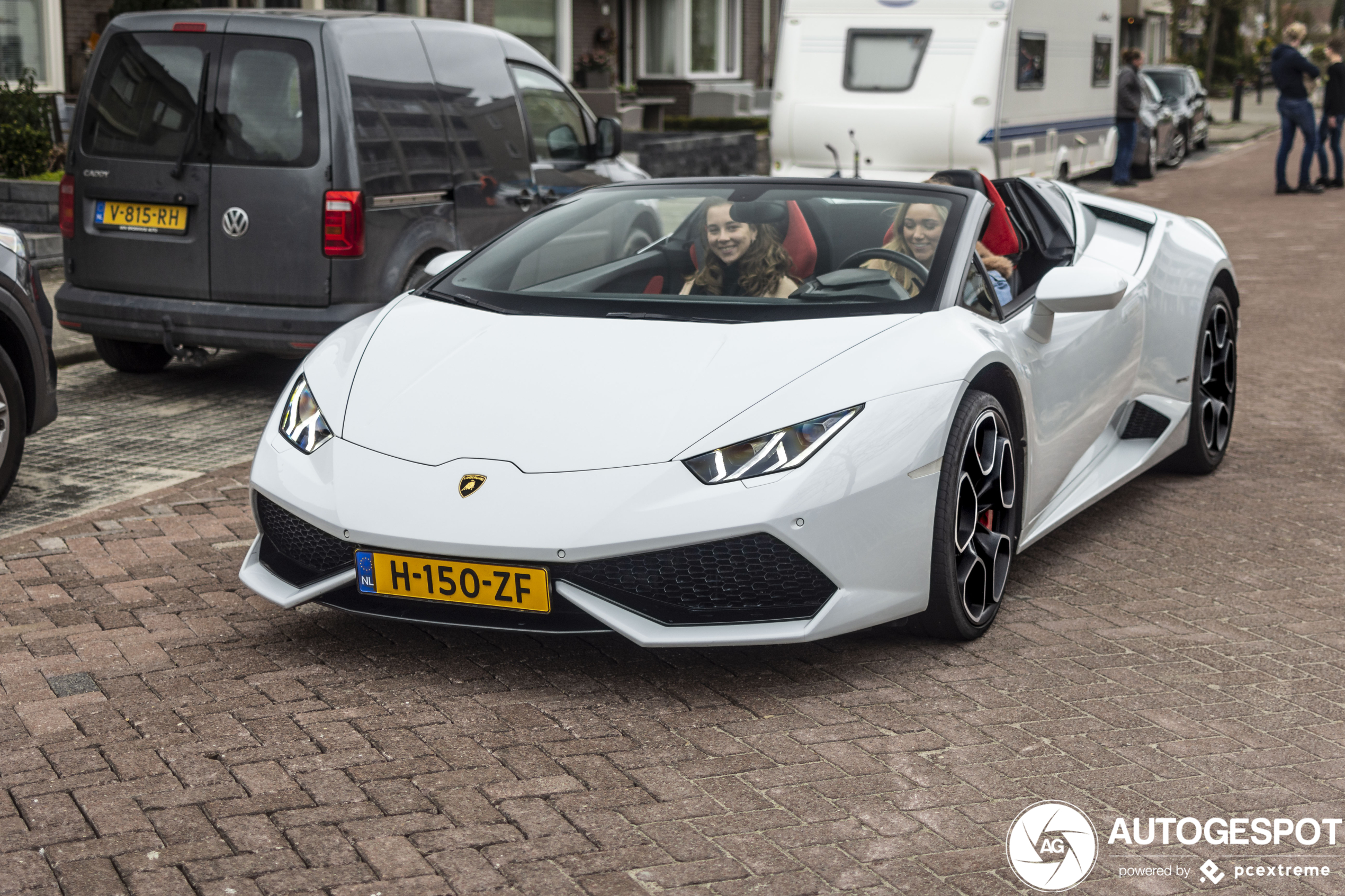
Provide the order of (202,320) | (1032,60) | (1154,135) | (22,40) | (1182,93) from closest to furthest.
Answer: (202,320) → (1032,60) → (22,40) → (1154,135) → (1182,93)

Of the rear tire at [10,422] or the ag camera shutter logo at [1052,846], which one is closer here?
the ag camera shutter logo at [1052,846]

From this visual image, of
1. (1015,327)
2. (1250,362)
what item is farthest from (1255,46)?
(1015,327)

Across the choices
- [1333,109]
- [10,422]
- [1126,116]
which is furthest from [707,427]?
[1126,116]

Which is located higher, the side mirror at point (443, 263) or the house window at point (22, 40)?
the house window at point (22, 40)

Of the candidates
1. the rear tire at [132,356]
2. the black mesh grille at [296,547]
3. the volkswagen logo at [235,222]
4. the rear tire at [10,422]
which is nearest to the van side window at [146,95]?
the volkswagen logo at [235,222]

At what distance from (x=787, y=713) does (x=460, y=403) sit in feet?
3.84

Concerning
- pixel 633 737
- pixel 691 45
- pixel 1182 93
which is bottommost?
pixel 633 737

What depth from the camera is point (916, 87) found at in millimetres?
14906

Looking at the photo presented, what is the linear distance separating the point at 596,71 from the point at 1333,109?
14.0m

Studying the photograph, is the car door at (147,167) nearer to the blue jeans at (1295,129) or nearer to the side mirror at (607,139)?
the side mirror at (607,139)

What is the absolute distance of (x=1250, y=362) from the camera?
895cm

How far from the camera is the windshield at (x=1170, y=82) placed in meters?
26.4

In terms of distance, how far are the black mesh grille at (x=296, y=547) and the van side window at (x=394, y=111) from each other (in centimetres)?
344

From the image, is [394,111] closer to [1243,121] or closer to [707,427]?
[707,427]
